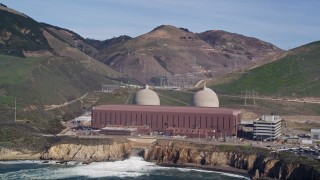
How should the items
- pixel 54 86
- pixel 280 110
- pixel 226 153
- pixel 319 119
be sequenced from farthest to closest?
pixel 54 86, pixel 280 110, pixel 319 119, pixel 226 153

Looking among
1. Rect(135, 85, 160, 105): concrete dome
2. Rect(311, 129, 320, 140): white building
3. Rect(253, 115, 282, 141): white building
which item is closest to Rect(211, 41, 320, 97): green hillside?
Rect(311, 129, 320, 140): white building

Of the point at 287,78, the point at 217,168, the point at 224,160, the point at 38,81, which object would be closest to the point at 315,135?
the point at 224,160

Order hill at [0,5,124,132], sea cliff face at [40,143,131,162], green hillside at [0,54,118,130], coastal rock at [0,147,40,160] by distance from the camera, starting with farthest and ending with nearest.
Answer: green hillside at [0,54,118,130]
hill at [0,5,124,132]
sea cliff face at [40,143,131,162]
coastal rock at [0,147,40,160]

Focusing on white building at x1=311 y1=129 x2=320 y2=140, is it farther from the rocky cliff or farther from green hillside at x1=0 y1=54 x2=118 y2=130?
green hillside at x1=0 y1=54 x2=118 y2=130

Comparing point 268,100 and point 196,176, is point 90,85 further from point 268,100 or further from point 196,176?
point 196,176

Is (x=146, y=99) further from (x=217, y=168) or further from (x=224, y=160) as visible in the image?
(x=217, y=168)

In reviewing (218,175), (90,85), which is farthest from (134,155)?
(90,85)
